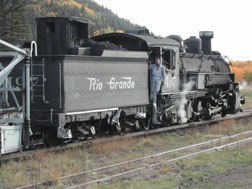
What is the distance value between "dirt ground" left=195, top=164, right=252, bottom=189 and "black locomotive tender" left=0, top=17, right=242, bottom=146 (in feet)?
12.0

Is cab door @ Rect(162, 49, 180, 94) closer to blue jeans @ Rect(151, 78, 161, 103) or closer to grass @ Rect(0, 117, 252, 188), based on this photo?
blue jeans @ Rect(151, 78, 161, 103)

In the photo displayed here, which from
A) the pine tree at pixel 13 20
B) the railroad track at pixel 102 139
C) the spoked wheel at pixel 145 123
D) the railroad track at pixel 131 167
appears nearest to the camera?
the railroad track at pixel 131 167

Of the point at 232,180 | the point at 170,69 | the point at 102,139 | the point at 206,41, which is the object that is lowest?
the point at 232,180

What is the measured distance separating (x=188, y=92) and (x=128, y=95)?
379 cm

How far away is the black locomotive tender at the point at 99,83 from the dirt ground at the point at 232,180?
12.0 feet

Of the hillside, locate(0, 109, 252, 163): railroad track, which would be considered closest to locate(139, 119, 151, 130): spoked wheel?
locate(0, 109, 252, 163): railroad track

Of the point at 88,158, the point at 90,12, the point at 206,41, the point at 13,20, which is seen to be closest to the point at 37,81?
the point at 88,158

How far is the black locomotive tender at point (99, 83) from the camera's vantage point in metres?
8.92

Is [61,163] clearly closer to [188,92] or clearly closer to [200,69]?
[188,92]

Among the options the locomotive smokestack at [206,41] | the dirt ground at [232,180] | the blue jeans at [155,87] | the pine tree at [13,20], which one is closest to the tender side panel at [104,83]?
the blue jeans at [155,87]

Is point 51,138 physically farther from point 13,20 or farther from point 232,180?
point 13,20

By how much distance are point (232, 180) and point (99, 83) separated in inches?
168

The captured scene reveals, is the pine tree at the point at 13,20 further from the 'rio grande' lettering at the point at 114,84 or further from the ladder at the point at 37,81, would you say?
the ladder at the point at 37,81

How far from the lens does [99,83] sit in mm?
9828
